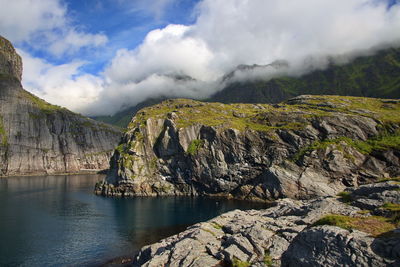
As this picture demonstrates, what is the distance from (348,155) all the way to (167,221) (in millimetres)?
102694

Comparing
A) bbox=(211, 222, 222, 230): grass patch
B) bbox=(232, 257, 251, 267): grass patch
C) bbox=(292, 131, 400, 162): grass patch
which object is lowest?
bbox=(232, 257, 251, 267): grass patch

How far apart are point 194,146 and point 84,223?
9164 centimetres

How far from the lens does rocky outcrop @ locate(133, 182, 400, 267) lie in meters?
21.4

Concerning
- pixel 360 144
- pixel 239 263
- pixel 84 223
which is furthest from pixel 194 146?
pixel 239 263

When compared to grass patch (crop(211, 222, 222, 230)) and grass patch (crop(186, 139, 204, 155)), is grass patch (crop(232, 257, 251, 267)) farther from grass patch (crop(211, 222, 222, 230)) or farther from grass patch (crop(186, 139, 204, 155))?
grass patch (crop(186, 139, 204, 155))

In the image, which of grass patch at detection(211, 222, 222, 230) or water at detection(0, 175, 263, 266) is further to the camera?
water at detection(0, 175, 263, 266)

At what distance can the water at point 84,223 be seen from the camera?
81.8 meters

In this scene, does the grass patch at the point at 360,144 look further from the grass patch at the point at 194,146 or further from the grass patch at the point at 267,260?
the grass patch at the point at 267,260

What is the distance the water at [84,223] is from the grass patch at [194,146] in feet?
102

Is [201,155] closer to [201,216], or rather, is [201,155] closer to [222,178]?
[222,178]

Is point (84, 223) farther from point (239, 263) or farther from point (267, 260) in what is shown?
point (267, 260)

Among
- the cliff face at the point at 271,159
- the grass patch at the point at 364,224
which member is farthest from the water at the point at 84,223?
the grass patch at the point at 364,224

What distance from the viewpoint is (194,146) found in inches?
7579

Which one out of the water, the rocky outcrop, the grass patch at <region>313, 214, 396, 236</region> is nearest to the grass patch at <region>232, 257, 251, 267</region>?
the rocky outcrop
